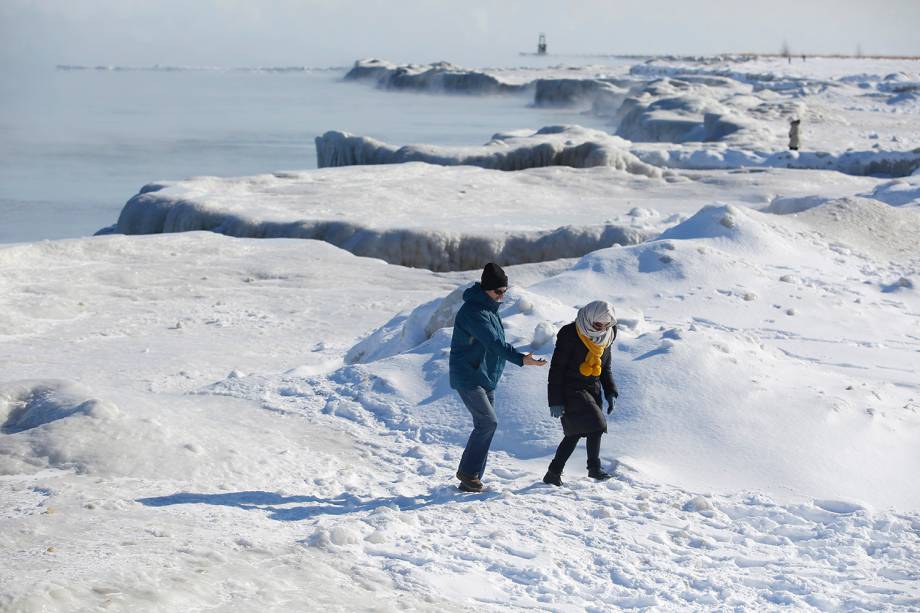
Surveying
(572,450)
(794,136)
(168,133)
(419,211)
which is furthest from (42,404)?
(168,133)

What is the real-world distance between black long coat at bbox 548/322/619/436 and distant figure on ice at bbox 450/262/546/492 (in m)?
0.18

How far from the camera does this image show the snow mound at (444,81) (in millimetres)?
80500

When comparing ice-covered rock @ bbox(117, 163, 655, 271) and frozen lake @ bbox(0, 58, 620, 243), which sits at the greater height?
ice-covered rock @ bbox(117, 163, 655, 271)

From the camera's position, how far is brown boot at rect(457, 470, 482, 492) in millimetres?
5508

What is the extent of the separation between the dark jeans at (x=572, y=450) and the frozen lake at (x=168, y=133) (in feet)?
73.0

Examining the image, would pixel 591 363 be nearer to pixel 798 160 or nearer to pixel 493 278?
pixel 493 278

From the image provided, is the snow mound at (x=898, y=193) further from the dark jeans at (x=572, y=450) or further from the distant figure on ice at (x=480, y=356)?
the distant figure on ice at (x=480, y=356)

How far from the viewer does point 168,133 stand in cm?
5075

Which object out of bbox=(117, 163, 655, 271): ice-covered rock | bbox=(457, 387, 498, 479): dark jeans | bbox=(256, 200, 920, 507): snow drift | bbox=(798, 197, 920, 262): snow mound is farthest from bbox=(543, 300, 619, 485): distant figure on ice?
bbox=(117, 163, 655, 271): ice-covered rock

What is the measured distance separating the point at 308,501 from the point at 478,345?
108 cm

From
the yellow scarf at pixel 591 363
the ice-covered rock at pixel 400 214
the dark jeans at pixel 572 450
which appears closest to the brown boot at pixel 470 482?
the dark jeans at pixel 572 450

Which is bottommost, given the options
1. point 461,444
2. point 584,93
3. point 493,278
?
point 584,93

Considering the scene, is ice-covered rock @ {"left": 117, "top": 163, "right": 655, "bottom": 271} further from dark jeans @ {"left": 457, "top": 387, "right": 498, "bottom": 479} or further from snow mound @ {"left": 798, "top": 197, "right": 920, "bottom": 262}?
dark jeans @ {"left": 457, "top": 387, "right": 498, "bottom": 479}

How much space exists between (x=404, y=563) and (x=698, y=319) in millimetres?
5054
